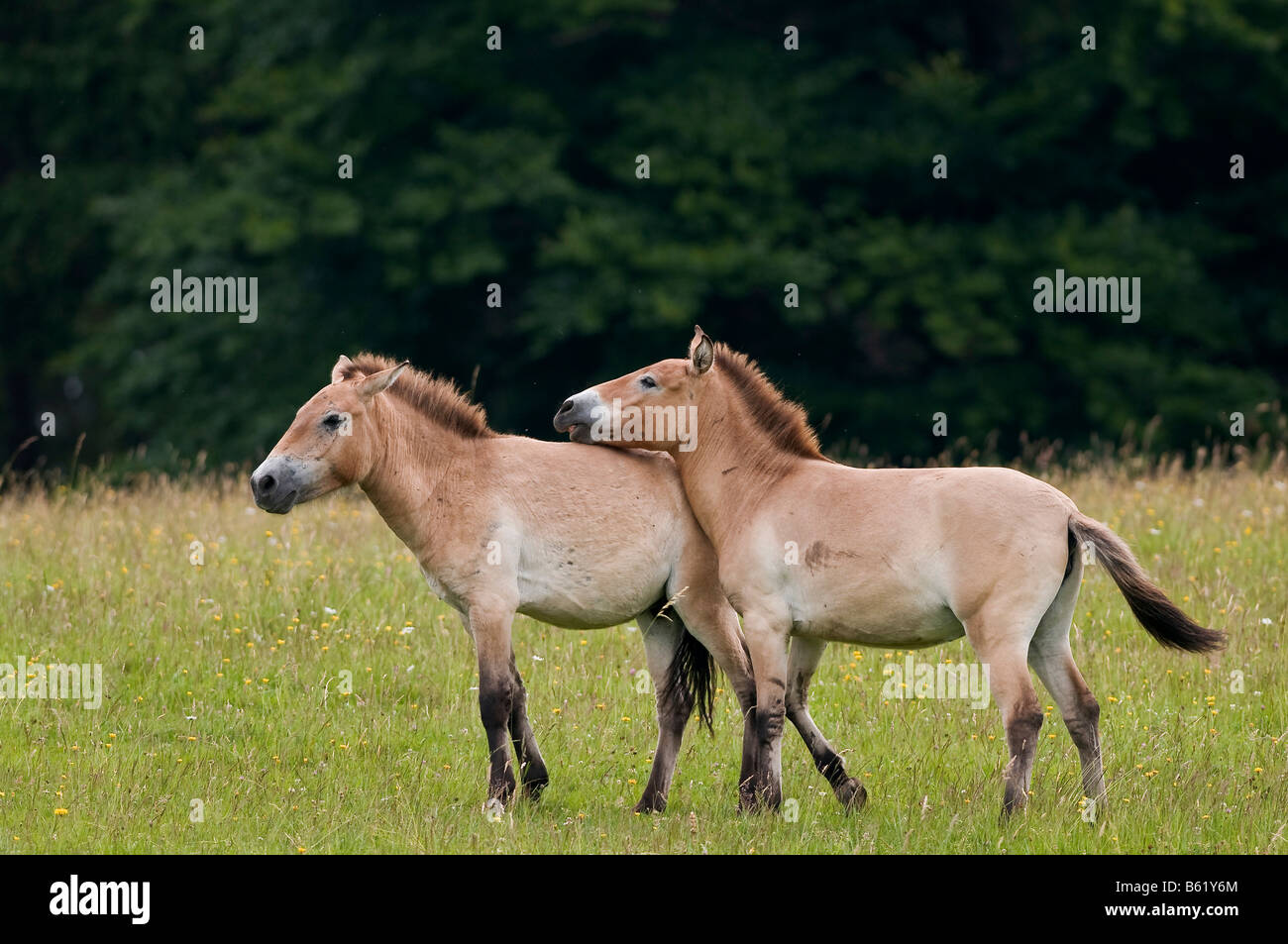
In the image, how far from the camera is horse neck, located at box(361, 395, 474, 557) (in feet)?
22.8

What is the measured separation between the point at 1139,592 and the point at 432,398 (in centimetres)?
351

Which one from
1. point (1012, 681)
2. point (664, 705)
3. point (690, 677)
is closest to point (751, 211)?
point (690, 677)

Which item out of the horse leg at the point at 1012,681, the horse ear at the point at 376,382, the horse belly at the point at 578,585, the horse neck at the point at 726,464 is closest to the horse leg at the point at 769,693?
the horse neck at the point at 726,464

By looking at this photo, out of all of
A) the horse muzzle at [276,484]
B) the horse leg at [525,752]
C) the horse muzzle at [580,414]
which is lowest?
the horse leg at [525,752]

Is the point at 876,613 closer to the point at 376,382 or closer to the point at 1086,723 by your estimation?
the point at 1086,723

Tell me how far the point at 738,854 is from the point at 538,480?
81.9 inches

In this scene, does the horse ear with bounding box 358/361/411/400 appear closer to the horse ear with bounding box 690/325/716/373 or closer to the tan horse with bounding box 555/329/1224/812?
the tan horse with bounding box 555/329/1224/812

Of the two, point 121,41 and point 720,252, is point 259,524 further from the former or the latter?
point 121,41

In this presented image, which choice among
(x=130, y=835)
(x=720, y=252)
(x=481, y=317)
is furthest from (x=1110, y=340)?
(x=130, y=835)

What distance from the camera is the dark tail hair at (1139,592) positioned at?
6.43 m

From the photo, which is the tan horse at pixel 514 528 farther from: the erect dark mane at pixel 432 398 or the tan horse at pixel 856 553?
the tan horse at pixel 856 553

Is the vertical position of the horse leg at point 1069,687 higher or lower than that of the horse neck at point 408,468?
lower

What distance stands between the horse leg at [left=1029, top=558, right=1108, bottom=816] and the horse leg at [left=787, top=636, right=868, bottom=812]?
105 cm

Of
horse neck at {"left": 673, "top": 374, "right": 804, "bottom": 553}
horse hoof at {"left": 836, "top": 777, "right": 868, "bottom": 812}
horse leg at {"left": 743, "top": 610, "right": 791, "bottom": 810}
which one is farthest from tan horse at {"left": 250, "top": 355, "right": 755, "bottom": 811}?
horse hoof at {"left": 836, "top": 777, "right": 868, "bottom": 812}
